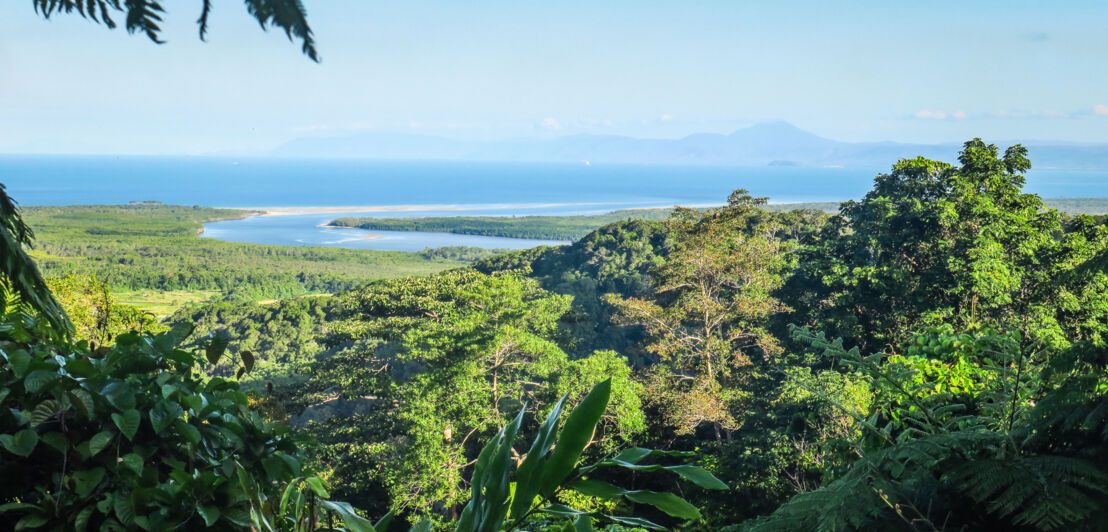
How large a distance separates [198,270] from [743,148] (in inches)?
7068

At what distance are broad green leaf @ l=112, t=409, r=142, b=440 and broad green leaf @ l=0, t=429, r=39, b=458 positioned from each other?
8cm

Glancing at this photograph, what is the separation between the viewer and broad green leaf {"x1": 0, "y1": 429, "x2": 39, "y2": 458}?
2.59ft

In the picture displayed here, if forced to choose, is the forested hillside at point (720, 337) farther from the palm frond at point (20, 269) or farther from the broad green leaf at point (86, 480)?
the broad green leaf at point (86, 480)

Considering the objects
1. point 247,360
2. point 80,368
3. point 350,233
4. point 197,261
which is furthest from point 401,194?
point 80,368

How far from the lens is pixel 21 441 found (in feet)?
2.64

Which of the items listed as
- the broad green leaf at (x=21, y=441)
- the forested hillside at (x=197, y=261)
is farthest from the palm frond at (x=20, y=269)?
the forested hillside at (x=197, y=261)

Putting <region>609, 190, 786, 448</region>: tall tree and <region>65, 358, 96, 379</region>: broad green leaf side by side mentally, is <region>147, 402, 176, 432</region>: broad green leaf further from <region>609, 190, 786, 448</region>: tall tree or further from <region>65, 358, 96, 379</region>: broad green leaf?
<region>609, 190, 786, 448</region>: tall tree

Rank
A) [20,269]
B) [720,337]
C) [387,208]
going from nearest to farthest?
[20,269] → [720,337] → [387,208]

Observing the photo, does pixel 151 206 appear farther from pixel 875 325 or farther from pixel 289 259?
pixel 875 325

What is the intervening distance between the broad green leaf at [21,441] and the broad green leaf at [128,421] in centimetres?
8

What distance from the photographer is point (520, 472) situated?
812 mm

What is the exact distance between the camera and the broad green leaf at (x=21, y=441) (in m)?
0.79

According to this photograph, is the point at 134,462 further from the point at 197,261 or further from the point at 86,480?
the point at 197,261

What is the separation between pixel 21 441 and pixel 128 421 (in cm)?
11
